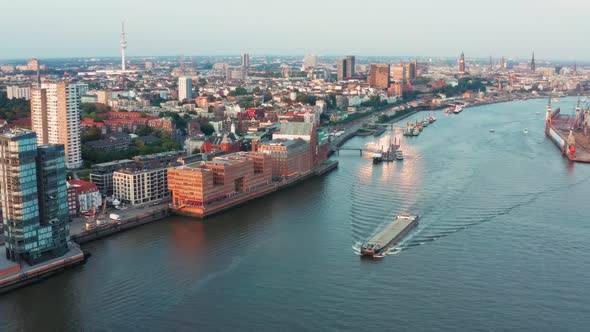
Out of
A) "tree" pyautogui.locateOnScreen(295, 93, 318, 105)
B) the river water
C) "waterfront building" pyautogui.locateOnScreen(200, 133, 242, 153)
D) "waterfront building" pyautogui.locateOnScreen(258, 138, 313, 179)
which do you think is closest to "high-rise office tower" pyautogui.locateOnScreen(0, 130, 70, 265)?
the river water

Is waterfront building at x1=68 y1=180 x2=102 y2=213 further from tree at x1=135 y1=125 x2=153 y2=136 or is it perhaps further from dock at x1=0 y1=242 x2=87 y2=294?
tree at x1=135 y1=125 x2=153 y2=136

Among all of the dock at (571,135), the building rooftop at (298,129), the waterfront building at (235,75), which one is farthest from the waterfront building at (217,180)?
the waterfront building at (235,75)

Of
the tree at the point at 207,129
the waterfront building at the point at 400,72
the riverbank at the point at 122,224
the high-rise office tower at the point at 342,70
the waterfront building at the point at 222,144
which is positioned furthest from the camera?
the high-rise office tower at the point at 342,70

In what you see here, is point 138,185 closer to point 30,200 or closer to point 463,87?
point 30,200

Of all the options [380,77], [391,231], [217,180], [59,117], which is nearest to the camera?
[391,231]

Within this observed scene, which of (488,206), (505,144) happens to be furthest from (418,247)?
(505,144)

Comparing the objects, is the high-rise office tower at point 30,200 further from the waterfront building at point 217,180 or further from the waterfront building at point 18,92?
the waterfront building at point 18,92

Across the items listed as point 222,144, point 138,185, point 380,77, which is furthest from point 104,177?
point 380,77
